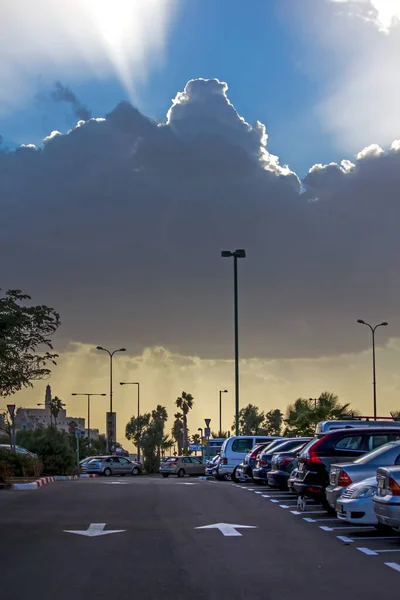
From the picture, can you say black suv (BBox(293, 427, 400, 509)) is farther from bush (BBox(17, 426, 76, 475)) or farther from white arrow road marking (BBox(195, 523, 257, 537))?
bush (BBox(17, 426, 76, 475))

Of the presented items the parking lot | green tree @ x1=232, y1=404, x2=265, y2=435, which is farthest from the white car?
green tree @ x1=232, y1=404, x2=265, y2=435

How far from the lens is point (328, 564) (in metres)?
11.0

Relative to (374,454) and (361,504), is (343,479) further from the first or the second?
(361,504)

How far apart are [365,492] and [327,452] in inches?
124

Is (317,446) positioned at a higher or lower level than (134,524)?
higher

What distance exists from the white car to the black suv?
2817 millimetres

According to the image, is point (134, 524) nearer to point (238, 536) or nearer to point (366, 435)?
point (238, 536)

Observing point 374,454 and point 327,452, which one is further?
point 327,452

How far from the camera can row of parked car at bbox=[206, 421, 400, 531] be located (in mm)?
12328

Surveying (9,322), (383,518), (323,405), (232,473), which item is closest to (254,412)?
(323,405)

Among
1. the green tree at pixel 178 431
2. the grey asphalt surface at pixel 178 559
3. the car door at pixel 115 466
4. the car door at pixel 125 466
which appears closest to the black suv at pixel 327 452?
the grey asphalt surface at pixel 178 559

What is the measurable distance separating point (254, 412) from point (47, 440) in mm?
74231

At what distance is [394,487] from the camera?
39.1 ft

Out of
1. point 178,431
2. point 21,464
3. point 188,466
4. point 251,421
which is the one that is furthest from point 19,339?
point 178,431
